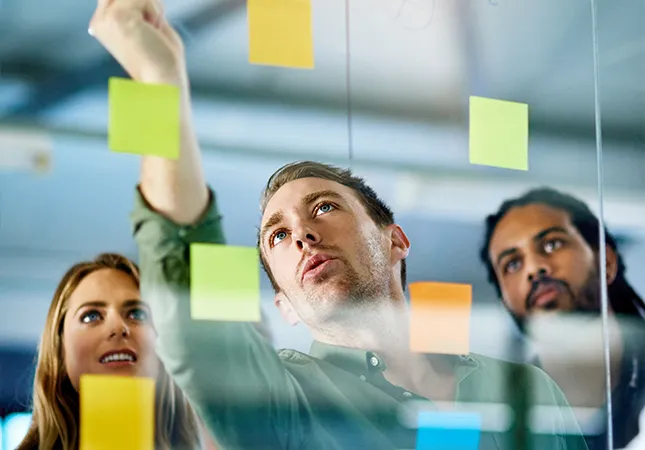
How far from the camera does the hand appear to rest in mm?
1728

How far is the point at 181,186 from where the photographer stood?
1703mm

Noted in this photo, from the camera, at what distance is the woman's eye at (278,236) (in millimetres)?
1774

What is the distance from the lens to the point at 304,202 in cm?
182

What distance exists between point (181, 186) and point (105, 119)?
0.18 metres

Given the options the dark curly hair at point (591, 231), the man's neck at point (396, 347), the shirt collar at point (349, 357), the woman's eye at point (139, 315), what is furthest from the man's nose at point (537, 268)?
the woman's eye at point (139, 315)

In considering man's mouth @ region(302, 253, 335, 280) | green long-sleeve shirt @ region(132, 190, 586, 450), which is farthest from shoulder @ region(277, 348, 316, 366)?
man's mouth @ region(302, 253, 335, 280)

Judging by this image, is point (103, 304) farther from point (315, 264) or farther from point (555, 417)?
point (555, 417)

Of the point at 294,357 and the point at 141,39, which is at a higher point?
the point at 141,39

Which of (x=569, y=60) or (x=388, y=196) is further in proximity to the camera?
(x=569, y=60)

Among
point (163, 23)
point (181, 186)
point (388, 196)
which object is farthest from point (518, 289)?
point (163, 23)

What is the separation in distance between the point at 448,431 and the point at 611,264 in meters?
0.54

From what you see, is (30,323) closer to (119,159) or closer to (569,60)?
(119,159)

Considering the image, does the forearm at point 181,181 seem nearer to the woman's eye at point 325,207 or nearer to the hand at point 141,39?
the hand at point 141,39

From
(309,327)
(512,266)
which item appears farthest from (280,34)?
(512,266)
